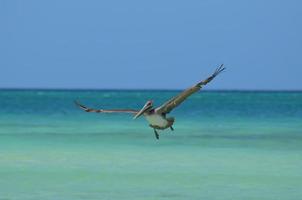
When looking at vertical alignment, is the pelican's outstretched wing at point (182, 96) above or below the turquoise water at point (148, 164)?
below

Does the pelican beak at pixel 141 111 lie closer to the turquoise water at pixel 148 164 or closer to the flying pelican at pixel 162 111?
the flying pelican at pixel 162 111

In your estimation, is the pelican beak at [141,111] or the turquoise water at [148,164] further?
the turquoise water at [148,164]

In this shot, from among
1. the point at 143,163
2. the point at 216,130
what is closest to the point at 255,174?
the point at 143,163

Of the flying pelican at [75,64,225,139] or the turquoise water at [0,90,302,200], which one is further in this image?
the turquoise water at [0,90,302,200]

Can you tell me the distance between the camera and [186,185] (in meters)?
18.0

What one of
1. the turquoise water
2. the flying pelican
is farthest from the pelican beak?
the turquoise water

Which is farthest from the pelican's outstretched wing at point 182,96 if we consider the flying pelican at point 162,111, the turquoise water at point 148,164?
the turquoise water at point 148,164

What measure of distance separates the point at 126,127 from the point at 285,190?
20.2 meters

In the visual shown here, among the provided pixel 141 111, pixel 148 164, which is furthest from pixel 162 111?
pixel 148 164

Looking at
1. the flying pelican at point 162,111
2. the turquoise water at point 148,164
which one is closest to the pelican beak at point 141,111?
the flying pelican at point 162,111

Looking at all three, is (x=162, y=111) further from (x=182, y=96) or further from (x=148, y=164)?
(x=148, y=164)

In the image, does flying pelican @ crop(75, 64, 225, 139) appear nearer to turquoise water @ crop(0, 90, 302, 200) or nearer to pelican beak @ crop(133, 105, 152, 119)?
pelican beak @ crop(133, 105, 152, 119)

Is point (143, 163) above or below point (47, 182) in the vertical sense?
above

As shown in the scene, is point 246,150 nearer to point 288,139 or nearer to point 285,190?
point 288,139
